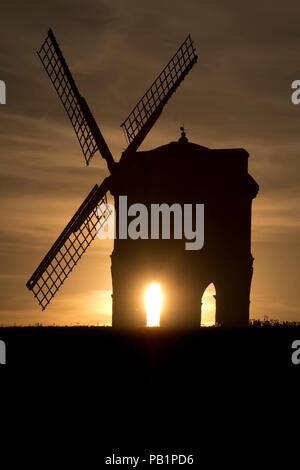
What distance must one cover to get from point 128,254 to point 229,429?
10985 mm

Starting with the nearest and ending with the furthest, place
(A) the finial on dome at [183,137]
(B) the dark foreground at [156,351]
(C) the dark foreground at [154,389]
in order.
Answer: (C) the dark foreground at [154,389] < (B) the dark foreground at [156,351] < (A) the finial on dome at [183,137]

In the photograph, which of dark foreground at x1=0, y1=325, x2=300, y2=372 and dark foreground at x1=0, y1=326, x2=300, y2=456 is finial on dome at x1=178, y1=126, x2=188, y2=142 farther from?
dark foreground at x1=0, y1=325, x2=300, y2=372

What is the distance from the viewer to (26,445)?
19.5 m

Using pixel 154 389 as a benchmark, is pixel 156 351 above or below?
above

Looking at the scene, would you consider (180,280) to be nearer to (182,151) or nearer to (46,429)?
(182,151)

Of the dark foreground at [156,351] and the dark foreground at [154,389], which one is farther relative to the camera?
the dark foreground at [156,351]

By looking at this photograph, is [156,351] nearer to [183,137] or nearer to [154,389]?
[154,389]

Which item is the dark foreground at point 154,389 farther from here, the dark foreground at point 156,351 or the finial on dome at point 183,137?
the finial on dome at point 183,137

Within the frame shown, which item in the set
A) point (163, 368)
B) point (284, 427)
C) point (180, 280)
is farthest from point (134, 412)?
point (180, 280)

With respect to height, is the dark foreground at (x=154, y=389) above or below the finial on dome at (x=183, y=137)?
below

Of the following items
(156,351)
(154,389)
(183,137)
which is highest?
(183,137)

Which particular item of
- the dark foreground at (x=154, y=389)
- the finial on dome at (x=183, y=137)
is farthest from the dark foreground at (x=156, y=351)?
the finial on dome at (x=183, y=137)

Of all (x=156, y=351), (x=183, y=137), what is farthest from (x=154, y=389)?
(x=183, y=137)

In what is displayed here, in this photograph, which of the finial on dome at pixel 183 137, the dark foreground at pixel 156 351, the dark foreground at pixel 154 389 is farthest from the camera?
the finial on dome at pixel 183 137
